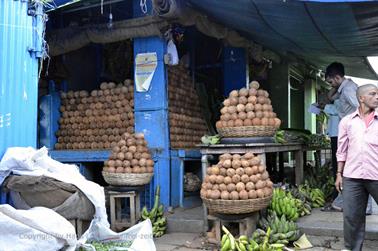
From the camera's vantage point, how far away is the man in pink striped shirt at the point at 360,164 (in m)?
4.84

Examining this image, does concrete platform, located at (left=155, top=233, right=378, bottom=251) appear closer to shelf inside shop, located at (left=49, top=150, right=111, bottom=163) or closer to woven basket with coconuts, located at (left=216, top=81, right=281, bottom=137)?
woven basket with coconuts, located at (left=216, top=81, right=281, bottom=137)

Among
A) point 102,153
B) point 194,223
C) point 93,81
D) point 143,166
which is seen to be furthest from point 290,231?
point 93,81

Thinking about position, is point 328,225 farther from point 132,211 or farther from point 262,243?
point 132,211

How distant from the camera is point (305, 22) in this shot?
6242 millimetres

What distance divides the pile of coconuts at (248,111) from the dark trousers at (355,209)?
1826 mm

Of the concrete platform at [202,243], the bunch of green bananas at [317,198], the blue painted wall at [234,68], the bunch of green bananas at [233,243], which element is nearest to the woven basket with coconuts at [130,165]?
the concrete platform at [202,243]

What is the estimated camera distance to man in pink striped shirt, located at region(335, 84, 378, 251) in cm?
Answer: 484

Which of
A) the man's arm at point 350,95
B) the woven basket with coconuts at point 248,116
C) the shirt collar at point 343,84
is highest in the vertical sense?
the shirt collar at point 343,84

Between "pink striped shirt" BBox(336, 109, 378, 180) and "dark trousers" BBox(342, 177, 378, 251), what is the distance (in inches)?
5.3

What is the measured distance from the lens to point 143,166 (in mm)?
6645

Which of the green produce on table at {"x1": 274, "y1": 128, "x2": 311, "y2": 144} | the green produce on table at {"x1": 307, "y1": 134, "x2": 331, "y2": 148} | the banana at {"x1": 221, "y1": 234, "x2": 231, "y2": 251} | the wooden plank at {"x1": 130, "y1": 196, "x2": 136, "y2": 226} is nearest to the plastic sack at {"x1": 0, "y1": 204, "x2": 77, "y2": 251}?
the banana at {"x1": 221, "y1": 234, "x2": 231, "y2": 251}

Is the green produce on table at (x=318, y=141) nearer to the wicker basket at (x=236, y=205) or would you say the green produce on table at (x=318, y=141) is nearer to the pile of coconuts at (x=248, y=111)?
the pile of coconuts at (x=248, y=111)

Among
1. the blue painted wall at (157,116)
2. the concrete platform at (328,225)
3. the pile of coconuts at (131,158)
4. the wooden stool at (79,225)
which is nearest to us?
the wooden stool at (79,225)

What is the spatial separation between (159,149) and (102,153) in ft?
3.63
